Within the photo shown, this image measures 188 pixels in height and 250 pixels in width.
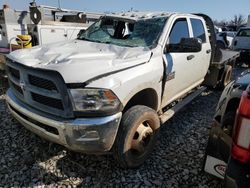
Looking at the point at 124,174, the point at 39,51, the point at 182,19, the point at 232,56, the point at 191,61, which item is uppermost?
the point at 182,19

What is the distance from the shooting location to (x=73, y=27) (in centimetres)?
748

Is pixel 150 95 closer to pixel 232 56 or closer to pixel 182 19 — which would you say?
pixel 182 19

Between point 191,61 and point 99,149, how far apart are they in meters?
2.49

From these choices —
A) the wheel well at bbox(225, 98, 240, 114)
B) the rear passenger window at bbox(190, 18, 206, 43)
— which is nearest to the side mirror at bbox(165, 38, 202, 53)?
the rear passenger window at bbox(190, 18, 206, 43)

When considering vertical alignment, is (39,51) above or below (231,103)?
above

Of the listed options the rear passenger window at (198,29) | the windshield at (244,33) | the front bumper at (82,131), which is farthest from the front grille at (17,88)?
the windshield at (244,33)

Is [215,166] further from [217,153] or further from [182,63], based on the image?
[182,63]

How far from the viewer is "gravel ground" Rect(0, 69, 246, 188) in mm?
3008

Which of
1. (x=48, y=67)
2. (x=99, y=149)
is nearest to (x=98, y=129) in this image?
(x=99, y=149)

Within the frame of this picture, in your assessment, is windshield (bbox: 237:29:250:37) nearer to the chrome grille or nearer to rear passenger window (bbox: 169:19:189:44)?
rear passenger window (bbox: 169:19:189:44)

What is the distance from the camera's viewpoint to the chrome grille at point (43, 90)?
8.32 ft

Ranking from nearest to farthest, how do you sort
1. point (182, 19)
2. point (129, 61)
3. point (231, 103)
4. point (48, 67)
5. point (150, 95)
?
point (231, 103), point (48, 67), point (129, 61), point (150, 95), point (182, 19)

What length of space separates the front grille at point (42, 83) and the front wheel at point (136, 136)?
871 mm

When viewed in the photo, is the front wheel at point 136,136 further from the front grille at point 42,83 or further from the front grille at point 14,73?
the front grille at point 14,73
